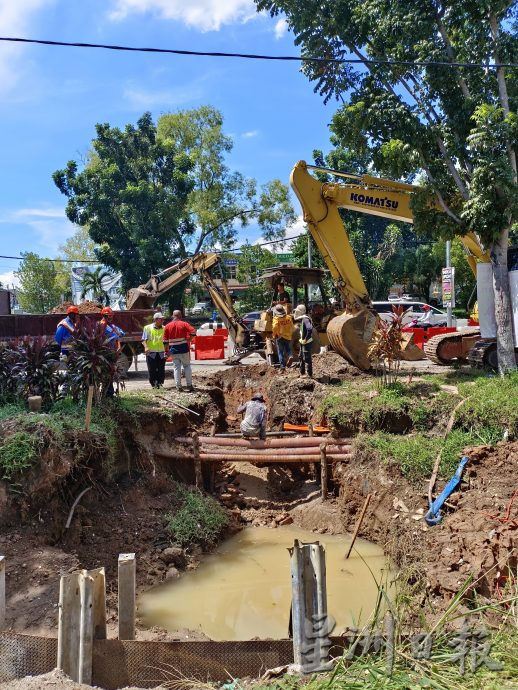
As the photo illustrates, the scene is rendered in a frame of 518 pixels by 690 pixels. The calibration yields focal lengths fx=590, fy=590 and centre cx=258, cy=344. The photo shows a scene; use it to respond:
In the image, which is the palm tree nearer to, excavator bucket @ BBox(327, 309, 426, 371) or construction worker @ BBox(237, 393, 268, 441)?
excavator bucket @ BBox(327, 309, 426, 371)

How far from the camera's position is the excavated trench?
263 inches

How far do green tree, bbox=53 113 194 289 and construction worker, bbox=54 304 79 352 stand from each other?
806 inches

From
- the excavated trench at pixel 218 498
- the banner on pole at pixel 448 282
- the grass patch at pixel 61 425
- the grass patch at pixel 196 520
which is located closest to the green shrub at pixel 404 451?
the excavated trench at pixel 218 498

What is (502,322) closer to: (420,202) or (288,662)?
(420,202)

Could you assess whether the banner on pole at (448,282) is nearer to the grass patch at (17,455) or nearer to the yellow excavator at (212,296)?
the yellow excavator at (212,296)

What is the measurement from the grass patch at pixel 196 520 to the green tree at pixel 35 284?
3743 centimetres

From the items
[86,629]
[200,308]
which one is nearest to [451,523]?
[86,629]

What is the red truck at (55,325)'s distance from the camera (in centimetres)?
1534

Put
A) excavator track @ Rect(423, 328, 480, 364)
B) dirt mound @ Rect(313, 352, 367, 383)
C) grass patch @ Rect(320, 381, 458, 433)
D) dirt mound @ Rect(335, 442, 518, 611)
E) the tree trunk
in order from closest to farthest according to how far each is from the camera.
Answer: dirt mound @ Rect(335, 442, 518, 611)
grass patch @ Rect(320, 381, 458, 433)
the tree trunk
dirt mound @ Rect(313, 352, 367, 383)
excavator track @ Rect(423, 328, 480, 364)

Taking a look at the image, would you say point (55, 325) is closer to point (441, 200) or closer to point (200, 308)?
point (441, 200)

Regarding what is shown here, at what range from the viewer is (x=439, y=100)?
38.3 ft

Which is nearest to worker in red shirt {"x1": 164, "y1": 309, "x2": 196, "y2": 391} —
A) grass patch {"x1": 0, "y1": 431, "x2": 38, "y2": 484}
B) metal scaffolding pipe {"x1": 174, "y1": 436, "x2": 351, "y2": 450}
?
metal scaffolding pipe {"x1": 174, "y1": 436, "x2": 351, "y2": 450}

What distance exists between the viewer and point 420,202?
38.5 ft

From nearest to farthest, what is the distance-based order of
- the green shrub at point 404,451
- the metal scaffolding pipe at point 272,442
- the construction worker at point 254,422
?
the green shrub at point 404,451, the metal scaffolding pipe at point 272,442, the construction worker at point 254,422
